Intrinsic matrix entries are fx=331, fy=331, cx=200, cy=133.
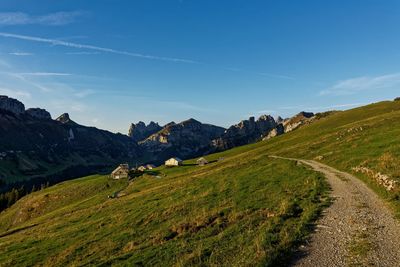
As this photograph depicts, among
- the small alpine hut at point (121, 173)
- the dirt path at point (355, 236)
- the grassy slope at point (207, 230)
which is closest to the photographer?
the dirt path at point (355, 236)

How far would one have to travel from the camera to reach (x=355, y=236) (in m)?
17.8

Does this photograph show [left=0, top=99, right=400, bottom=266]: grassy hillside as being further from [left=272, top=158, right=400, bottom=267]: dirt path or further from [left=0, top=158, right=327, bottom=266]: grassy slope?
[left=272, top=158, right=400, bottom=267]: dirt path

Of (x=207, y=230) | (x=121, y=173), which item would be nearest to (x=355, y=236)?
(x=207, y=230)

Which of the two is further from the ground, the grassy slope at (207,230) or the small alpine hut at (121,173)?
the small alpine hut at (121,173)

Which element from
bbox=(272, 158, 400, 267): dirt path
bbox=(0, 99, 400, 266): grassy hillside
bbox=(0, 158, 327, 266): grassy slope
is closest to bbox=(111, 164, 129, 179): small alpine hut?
bbox=(0, 99, 400, 266): grassy hillside

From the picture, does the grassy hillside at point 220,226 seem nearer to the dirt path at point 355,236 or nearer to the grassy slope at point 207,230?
the grassy slope at point 207,230

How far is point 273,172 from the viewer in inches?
1906

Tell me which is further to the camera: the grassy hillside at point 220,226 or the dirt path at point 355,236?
the grassy hillside at point 220,226

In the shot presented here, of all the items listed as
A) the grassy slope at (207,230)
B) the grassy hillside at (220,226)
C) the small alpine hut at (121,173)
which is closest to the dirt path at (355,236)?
the grassy hillside at (220,226)

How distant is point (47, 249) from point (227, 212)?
2041 centimetres

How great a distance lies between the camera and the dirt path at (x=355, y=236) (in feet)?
48.9

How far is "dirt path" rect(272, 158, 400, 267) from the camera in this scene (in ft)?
48.9

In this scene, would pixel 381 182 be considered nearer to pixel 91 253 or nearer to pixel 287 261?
pixel 287 261

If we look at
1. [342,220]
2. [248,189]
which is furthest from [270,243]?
[248,189]
